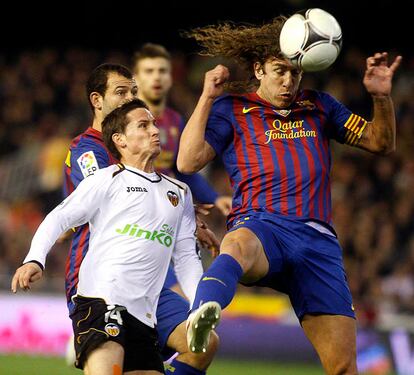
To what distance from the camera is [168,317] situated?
591 centimetres

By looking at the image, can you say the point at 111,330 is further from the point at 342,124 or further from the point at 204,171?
A: the point at 204,171

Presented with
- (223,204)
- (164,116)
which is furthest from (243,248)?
(164,116)

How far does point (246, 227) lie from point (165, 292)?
82 centimetres

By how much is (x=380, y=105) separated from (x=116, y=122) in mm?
1531

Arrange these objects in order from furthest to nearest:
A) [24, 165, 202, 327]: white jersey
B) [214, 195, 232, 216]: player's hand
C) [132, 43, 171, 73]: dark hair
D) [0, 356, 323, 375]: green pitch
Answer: [0, 356, 323, 375]: green pitch, [132, 43, 171, 73]: dark hair, [214, 195, 232, 216]: player's hand, [24, 165, 202, 327]: white jersey

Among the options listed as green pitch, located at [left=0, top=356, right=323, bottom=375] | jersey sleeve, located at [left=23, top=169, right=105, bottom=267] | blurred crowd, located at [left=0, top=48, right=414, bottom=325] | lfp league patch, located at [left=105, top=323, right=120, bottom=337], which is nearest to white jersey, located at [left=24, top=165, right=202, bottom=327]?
jersey sleeve, located at [left=23, top=169, right=105, bottom=267]

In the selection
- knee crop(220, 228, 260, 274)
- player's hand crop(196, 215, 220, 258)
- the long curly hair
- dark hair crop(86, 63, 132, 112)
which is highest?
the long curly hair

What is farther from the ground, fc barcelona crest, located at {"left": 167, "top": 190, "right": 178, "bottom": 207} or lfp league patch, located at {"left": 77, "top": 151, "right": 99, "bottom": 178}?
lfp league patch, located at {"left": 77, "top": 151, "right": 99, "bottom": 178}

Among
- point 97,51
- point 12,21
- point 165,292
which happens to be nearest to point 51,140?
point 97,51

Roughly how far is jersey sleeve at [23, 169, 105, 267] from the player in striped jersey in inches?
26.5

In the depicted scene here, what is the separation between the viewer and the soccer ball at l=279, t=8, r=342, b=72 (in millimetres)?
5707

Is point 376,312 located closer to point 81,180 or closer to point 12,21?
point 81,180

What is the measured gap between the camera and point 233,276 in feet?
17.0

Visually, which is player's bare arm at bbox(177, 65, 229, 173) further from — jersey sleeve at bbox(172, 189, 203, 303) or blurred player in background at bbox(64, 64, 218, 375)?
blurred player in background at bbox(64, 64, 218, 375)
